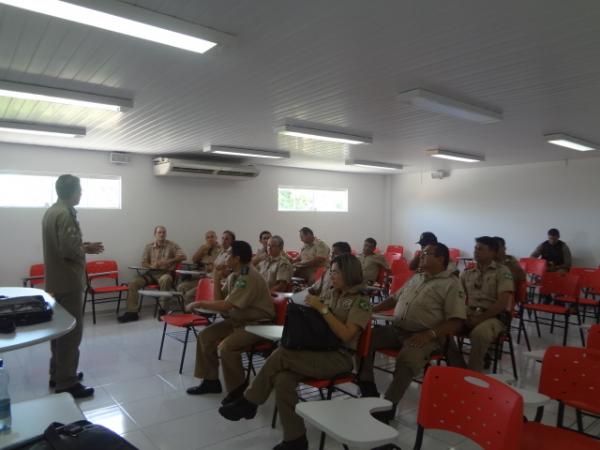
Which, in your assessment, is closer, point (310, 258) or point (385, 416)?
point (385, 416)

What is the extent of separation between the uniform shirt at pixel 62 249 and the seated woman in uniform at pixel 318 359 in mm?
1667

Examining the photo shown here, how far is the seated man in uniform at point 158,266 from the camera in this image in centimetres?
636

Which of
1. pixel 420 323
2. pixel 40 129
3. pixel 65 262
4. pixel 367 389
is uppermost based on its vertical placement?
pixel 40 129

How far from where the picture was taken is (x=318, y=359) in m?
2.69

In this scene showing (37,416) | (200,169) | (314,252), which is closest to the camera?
(37,416)

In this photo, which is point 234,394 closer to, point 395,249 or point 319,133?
point 319,133

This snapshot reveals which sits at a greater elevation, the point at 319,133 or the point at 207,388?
the point at 319,133

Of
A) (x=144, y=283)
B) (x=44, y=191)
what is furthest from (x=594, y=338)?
(x=44, y=191)

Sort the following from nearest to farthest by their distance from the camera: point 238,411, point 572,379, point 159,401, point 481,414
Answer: point 481,414 → point 572,379 → point 238,411 → point 159,401

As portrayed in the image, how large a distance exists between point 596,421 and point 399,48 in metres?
3.01

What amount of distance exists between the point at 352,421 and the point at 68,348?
2543 millimetres

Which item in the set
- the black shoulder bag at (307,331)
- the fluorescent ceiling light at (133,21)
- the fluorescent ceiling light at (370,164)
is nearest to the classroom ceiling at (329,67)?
the fluorescent ceiling light at (133,21)

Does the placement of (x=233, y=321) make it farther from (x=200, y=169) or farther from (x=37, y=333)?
(x=200, y=169)

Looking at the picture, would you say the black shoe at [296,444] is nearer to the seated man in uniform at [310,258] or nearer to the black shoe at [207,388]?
the black shoe at [207,388]
